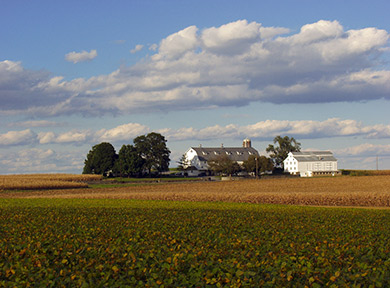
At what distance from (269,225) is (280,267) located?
30.3 ft

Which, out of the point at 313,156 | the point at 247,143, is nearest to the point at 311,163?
the point at 313,156

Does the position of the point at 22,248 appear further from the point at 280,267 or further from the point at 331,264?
the point at 331,264

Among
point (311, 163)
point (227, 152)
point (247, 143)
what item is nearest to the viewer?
point (311, 163)

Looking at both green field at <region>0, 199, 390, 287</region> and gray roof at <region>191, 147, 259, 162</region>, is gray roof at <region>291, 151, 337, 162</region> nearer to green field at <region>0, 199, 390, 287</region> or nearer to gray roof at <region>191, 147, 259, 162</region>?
gray roof at <region>191, 147, 259, 162</region>

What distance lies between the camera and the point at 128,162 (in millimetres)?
127562

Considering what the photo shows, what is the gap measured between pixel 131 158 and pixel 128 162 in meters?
1.30

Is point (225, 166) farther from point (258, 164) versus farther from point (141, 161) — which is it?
point (141, 161)

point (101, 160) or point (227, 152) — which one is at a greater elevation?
point (227, 152)

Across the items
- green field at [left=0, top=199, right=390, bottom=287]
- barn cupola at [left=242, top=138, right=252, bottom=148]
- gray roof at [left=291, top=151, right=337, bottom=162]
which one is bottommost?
green field at [left=0, top=199, right=390, bottom=287]

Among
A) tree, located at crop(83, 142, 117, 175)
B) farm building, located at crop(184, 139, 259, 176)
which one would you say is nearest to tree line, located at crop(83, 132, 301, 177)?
tree, located at crop(83, 142, 117, 175)

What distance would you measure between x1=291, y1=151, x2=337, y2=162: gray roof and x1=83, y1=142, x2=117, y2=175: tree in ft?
215

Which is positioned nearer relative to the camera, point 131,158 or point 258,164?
point 131,158

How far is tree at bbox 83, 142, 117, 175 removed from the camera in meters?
131

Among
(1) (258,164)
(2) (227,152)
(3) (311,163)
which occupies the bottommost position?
(1) (258,164)
